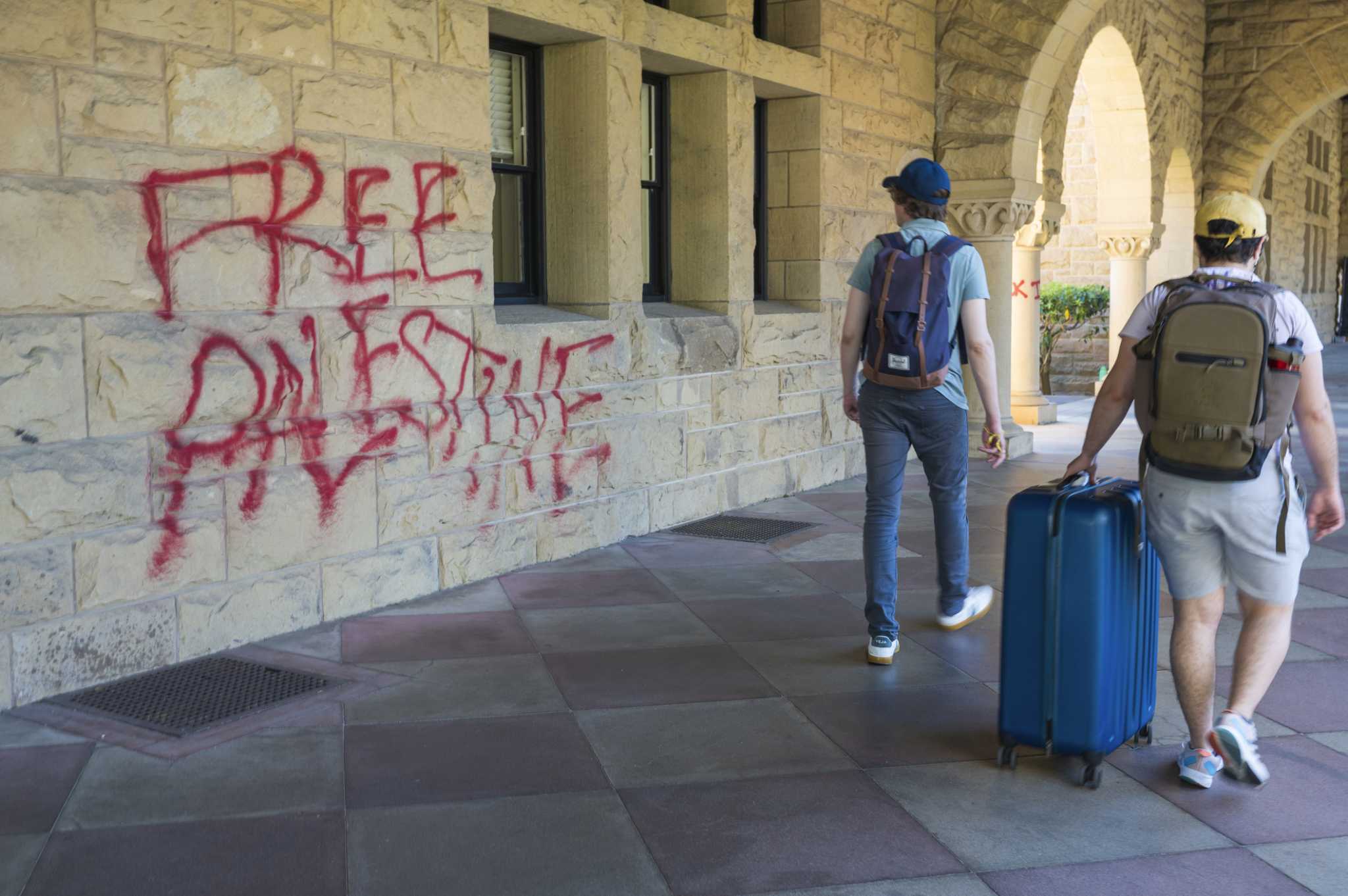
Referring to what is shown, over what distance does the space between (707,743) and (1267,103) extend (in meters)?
14.8

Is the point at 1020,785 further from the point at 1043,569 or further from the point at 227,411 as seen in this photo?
the point at 227,411

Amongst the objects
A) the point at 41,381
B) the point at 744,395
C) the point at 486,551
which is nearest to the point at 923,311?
the point at 486,551

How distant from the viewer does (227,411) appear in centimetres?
489

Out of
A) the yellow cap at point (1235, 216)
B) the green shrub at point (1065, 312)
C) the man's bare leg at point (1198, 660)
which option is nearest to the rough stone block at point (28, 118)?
the yellow cap at point (1235, 216)

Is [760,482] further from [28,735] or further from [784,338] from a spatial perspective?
[28,735]

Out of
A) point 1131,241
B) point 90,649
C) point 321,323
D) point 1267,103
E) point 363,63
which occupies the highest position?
point 1267,103

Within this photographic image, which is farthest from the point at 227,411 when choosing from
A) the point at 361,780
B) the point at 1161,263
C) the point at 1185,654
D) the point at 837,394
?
the point at 1161,263

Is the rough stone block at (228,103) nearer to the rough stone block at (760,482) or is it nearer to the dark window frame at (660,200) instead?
the dark window frame at (660,200)

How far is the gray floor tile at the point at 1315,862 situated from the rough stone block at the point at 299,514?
3.46 m

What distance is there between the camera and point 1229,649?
4934mm

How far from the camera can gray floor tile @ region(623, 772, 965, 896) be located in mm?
3053

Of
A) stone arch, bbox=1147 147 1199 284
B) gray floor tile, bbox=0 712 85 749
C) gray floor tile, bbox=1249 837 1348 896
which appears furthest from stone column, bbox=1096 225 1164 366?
gray floor tile, bbox=0 712 85 749

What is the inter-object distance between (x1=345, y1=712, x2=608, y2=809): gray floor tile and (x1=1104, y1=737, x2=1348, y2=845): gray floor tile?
4.88 ft

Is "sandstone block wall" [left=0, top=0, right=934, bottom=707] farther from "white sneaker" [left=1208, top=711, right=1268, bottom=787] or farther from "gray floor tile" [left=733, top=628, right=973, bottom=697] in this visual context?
"white sneaker" [left=1208, top=711, right=1268, bottom=787]
